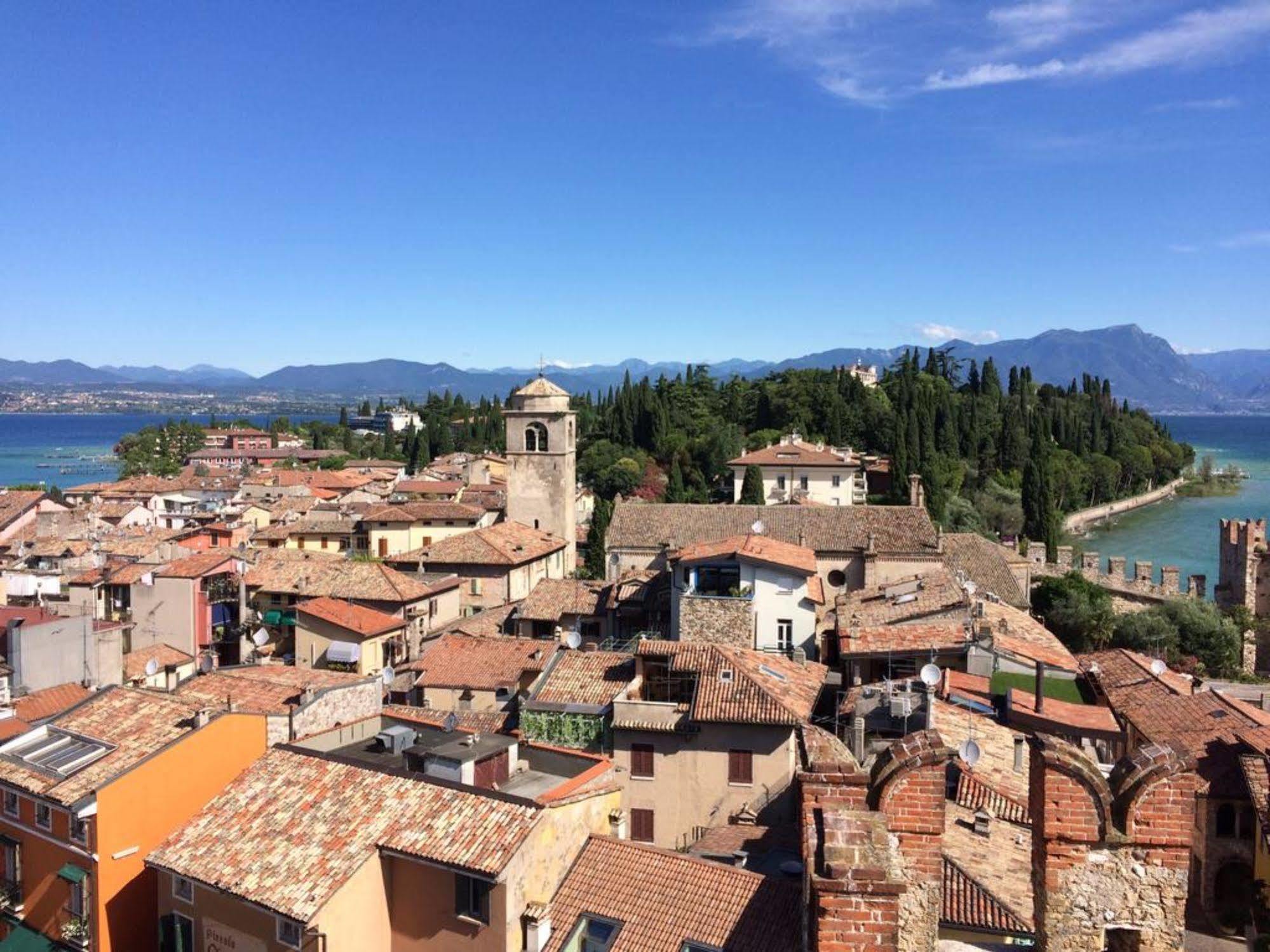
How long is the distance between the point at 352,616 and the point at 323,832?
695 inches

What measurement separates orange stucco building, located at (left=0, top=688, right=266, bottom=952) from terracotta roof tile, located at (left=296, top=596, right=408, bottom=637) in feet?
43.5

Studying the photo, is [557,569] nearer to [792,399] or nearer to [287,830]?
[287,830]

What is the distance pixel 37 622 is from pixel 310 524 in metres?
25.0

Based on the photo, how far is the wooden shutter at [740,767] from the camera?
1546 centimetres

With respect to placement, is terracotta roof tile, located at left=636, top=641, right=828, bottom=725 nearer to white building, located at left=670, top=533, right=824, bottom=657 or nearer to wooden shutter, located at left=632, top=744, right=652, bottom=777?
wooden shutter, located at left=632, top=744, right=652, bottom=777

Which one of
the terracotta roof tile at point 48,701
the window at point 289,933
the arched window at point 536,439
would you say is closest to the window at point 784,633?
the terracotta roof tile at point 48,701

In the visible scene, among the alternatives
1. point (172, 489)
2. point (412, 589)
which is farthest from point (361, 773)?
point (172, 489)

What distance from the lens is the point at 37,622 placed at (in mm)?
20391

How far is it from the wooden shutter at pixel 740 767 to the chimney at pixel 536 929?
17.8ft

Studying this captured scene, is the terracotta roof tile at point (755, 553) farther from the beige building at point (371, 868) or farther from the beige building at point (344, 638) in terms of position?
the beige building at point (371, 868)

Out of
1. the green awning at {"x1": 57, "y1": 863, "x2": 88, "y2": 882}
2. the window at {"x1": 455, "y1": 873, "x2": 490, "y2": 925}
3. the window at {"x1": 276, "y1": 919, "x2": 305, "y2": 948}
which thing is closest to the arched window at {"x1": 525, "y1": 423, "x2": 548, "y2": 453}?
the green awning at {"x1": 57, "y1": 863, "x2": 88, "y2": 882}

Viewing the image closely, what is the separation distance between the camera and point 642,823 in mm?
15875

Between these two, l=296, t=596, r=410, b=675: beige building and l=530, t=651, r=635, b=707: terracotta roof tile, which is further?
l=296, t=596, r=410, b=675: beige building

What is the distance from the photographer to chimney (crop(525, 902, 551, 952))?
34.5 ft
